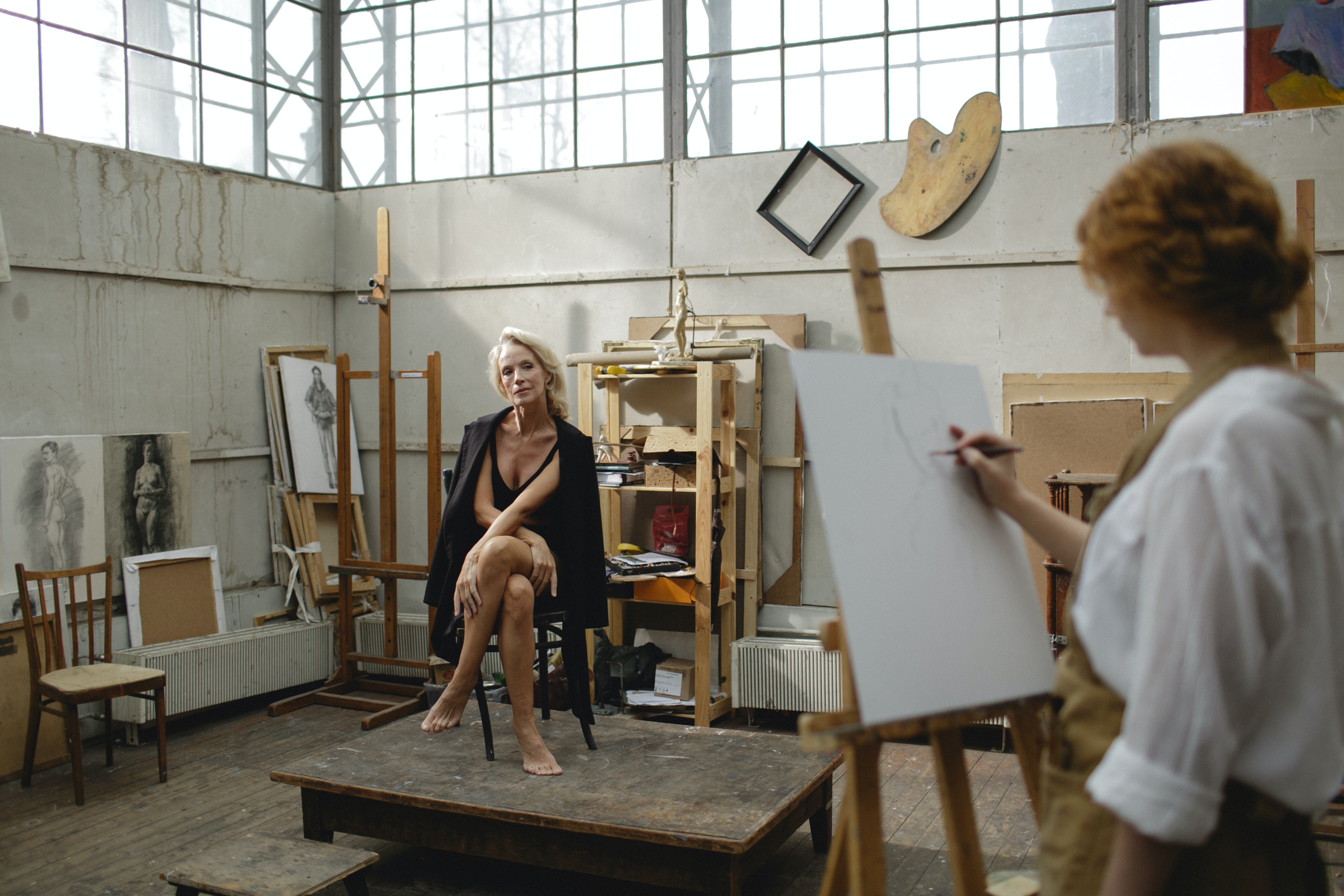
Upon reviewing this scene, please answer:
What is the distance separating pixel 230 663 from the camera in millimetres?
4602

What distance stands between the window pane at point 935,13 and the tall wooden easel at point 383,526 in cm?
242

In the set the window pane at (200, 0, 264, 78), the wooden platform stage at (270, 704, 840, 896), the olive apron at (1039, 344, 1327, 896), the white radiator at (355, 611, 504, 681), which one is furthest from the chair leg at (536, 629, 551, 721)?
the window pane at (200, 0, 264, 78)

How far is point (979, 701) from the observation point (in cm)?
140

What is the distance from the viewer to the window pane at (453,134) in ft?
17.2

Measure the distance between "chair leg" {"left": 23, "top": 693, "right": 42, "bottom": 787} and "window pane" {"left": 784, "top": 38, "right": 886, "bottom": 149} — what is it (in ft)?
12.2

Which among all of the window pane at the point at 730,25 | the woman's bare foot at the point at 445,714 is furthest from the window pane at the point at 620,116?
the woman's bare foot at the point at 445,714

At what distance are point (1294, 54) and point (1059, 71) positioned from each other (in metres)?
0.84

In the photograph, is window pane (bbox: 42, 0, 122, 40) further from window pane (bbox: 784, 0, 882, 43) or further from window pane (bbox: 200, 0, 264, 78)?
window pane (bbox: 784, 0, 882, 43)

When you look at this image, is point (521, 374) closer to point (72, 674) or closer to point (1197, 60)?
point (72, 674)

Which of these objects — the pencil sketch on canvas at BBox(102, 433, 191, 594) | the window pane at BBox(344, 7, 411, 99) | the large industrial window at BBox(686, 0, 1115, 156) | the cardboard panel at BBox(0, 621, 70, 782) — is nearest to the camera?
the cardboard panel at BBox(0, 621, 70, 782)

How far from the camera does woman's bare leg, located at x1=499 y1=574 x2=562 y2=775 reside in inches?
120

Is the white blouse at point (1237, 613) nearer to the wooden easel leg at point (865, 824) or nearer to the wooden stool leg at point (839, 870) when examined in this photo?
the wooden easel leg at point (865, 824)

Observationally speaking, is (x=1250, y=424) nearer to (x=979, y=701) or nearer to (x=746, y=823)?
(x=979, y=701)

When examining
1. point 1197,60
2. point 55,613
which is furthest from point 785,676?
point 1197,60
